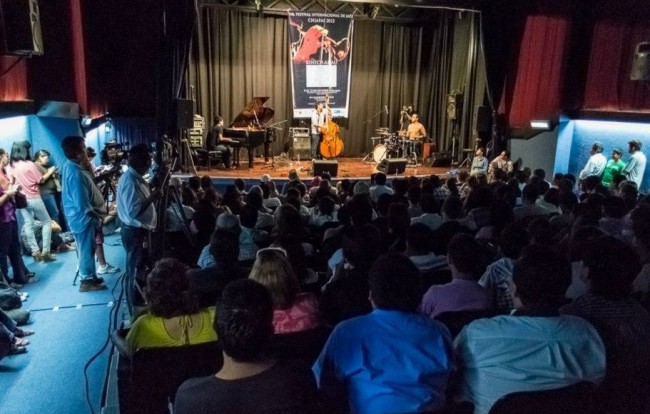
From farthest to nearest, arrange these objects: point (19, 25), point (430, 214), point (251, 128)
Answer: point (251, 128) → point (19, 25) → point (430, 214)

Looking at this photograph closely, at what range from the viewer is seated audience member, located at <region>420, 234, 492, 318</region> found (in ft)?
8.91

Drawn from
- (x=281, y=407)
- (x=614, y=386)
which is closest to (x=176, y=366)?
(x=281, y=407)

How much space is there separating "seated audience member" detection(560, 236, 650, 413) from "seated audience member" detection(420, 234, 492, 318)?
0.42 m

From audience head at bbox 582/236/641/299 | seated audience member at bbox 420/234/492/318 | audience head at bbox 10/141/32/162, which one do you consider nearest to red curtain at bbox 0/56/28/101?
audience head at bbox 10/141/32/162

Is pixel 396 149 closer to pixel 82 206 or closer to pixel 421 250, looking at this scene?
pixel 82 206

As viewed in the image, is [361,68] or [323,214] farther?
[361,68]

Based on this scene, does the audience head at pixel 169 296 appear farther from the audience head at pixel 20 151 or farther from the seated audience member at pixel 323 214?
the audience head at pixel 20 151

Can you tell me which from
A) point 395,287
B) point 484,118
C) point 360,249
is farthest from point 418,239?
point 484,118

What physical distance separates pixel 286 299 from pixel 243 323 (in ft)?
3.33

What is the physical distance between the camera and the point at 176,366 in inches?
85.2

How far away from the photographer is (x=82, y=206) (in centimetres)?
508

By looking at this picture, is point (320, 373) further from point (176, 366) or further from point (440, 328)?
point (176, 366)

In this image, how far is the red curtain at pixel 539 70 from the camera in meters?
10.7

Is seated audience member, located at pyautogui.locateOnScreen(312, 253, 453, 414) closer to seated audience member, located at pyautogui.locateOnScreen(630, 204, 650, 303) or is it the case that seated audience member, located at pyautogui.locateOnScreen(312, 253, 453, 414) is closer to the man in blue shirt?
seated audience member, located at pyautogui.locateOnScreen(630, 204, 650, 303)
